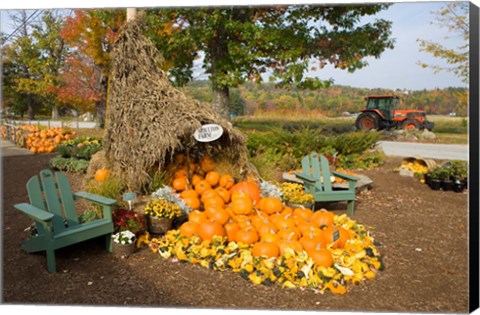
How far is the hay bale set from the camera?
4.40 m

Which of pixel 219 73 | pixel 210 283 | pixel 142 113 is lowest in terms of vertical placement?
pixel 210 283

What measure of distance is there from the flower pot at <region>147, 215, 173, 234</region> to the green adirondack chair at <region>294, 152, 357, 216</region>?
179 cm

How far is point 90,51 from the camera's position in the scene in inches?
448

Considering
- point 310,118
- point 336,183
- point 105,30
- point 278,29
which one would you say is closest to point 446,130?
point 310,118

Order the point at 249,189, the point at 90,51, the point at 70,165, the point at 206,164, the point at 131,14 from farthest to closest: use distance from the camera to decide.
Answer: the point at 90,51 < the point at 70,165 < the point at 206,164 < the point at 131,14 < the point at 249,189

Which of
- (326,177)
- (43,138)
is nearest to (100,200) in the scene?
(326,177)

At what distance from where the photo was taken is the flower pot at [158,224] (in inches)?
154

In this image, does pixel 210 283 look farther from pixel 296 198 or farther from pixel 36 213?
pixel 296 198

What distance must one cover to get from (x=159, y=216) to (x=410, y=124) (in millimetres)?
13434

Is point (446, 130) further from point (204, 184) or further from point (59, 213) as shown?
point (59, 213)

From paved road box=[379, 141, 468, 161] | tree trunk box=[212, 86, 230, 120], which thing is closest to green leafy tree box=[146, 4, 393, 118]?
tree trunk box=[212, 86, 230, 120]

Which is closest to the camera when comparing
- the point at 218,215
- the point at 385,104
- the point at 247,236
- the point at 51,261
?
the point at 51,261

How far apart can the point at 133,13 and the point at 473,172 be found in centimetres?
417

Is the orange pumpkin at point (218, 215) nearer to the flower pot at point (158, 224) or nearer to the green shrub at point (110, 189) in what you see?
the flower pot at point (158, 224)
